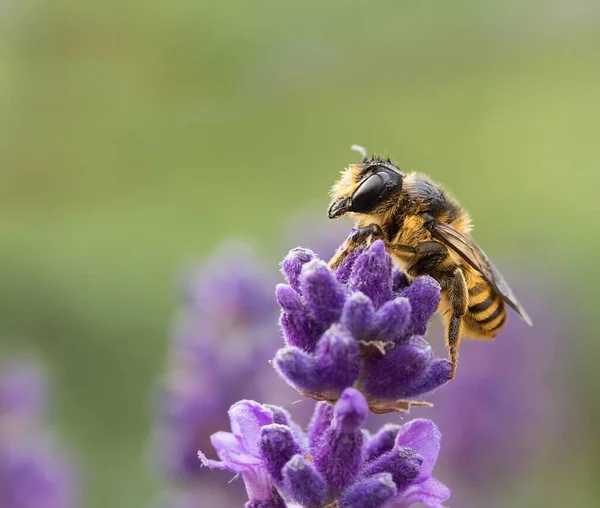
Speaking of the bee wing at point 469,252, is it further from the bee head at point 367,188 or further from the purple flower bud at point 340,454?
the purple flower bud at point 340,454

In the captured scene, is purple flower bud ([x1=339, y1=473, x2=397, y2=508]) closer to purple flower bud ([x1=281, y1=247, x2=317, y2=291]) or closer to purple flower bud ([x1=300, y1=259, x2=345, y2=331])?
purple flower bud ([x1=300, y1=259, x2=345, y2=331])

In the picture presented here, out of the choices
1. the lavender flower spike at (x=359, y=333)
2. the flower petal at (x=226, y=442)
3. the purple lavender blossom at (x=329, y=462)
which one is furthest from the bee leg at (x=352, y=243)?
the flower petal at (x=226, y=442)

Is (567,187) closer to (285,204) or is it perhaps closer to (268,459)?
(285,204)

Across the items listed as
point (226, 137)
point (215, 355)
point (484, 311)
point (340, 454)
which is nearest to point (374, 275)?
point (340, 454)

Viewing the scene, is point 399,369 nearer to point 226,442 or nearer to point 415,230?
point 226,442

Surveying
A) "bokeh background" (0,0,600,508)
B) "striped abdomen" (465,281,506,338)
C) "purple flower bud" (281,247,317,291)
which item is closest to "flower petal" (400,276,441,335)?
"purple flower bud" (281,247,317,291)

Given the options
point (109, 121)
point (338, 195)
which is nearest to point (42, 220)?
point (109, 121)
